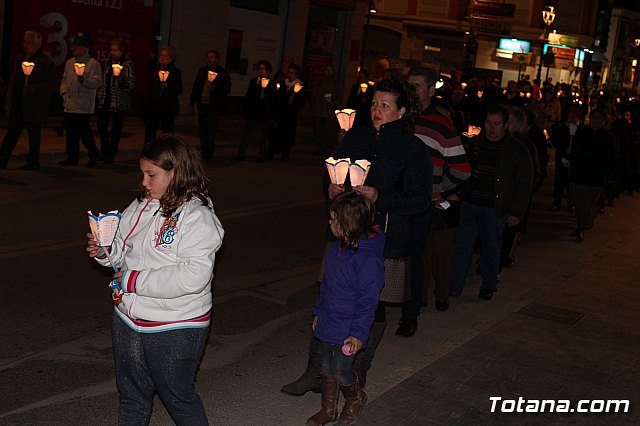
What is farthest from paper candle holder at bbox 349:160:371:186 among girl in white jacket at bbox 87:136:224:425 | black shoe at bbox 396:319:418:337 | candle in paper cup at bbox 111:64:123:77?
candle in paper cup at bbox 111:64:123:77

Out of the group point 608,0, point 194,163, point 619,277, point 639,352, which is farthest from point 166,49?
point 608,0

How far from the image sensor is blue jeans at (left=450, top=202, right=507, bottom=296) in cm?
899

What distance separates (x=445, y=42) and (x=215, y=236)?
54.7m

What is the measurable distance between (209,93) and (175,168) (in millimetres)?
12778

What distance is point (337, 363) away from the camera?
527cm

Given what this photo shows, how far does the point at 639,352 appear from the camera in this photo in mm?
7754

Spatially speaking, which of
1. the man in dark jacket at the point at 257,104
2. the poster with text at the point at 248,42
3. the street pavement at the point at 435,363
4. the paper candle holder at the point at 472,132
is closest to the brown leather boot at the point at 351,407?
the street pavement at the point at 435,363

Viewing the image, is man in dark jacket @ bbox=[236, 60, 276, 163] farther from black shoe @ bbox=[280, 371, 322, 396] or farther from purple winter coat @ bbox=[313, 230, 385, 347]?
purple winter coat @ bbox=[313, 230, 385, 347]

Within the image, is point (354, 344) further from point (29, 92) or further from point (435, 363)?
point (29, 92)

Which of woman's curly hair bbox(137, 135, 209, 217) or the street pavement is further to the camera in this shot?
the street pavement

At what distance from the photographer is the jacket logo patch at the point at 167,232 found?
417 cm

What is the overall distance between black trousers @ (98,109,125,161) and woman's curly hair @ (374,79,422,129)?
31.4 feet

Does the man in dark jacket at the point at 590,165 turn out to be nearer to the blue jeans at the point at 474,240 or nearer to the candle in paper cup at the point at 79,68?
the blue jeans at the point at 474,240

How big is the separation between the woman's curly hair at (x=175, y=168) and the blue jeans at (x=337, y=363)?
1422 millimetres
